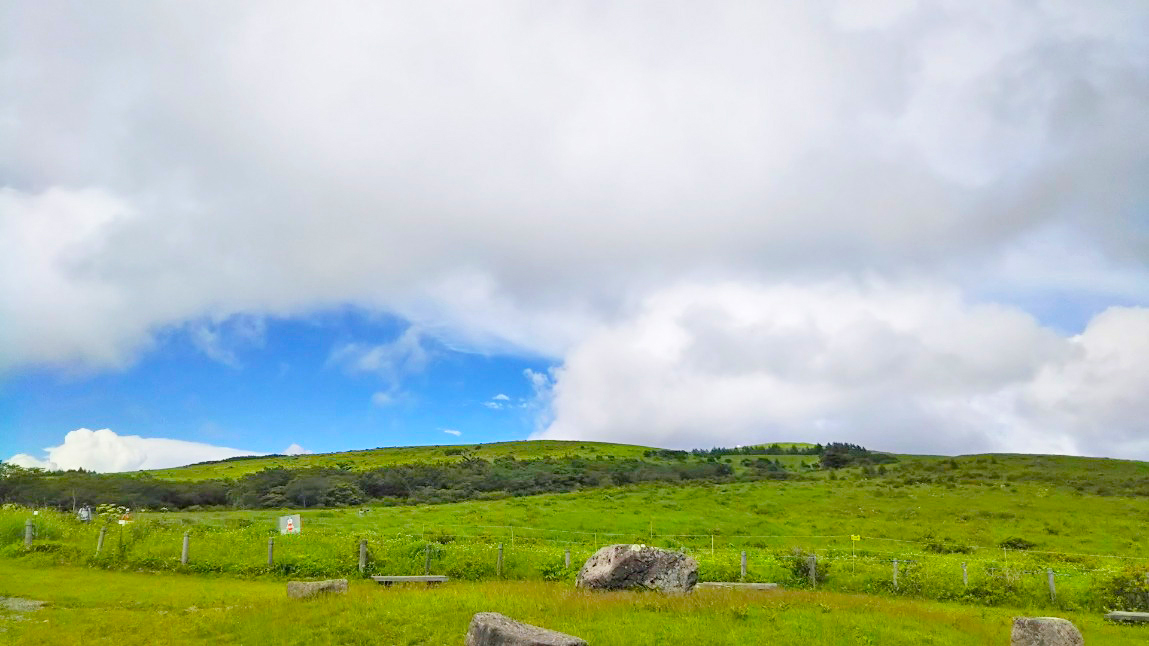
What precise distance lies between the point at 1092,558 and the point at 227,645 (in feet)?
Answer: 145

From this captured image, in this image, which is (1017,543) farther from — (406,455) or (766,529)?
(406,455)

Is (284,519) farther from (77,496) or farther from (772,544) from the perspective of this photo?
(77,496)

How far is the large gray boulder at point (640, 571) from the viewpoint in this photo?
22.2 metres

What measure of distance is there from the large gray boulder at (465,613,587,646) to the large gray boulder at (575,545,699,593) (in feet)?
26.2

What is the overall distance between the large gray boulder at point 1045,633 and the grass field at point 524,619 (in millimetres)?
1630

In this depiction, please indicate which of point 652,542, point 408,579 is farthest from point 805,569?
point 408,579

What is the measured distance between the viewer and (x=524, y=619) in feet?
61.2

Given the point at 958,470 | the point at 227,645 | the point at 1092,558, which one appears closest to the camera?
the point at 227,645

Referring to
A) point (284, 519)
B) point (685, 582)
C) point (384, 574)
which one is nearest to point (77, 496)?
point (284, 519)

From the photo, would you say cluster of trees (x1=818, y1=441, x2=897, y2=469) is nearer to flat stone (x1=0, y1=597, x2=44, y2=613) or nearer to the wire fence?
the wire fence

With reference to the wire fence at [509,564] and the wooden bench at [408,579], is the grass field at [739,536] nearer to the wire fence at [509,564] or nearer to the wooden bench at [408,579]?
the wire fence at [509,564]

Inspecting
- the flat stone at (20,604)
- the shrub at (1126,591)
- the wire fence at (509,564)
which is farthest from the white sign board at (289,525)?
the shrub at (1126,591)

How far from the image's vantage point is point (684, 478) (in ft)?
304

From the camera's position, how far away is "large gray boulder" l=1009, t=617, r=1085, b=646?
56.4ft
